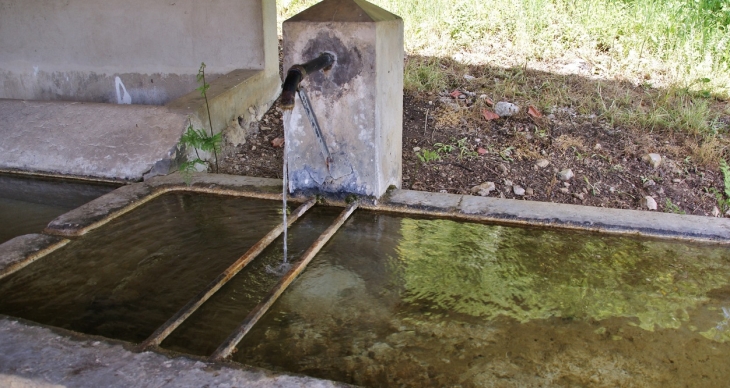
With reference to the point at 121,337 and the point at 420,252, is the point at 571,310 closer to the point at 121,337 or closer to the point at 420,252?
the point at 420,252

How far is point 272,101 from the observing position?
17.5ft

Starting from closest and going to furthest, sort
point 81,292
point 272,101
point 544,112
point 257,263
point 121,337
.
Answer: point 121,337 → point 81,292 → point 257,263 → point 544,112 → point 272,101

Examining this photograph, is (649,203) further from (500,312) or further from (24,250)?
(24,250)

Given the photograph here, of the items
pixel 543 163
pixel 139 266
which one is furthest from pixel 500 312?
pixel 543 163

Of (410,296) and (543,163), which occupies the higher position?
(543,163)

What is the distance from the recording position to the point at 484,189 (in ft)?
13.2

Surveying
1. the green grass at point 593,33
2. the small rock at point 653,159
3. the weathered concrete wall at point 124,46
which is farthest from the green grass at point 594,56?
the weathered concrete wall at point 124,46

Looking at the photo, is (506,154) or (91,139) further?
(506,154)

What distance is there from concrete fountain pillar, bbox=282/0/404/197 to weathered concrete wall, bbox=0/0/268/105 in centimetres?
201

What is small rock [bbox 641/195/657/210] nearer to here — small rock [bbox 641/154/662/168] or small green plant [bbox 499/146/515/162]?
small rock [bbox 641/154/662/168]

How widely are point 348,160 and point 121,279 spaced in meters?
1.24

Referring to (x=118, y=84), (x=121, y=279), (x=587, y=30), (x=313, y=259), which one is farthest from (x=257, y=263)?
(x=587, y=30)

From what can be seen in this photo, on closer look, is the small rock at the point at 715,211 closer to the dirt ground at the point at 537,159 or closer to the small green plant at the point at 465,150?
the dirt ground at the point at 537,159

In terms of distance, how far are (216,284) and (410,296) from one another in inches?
30.2
